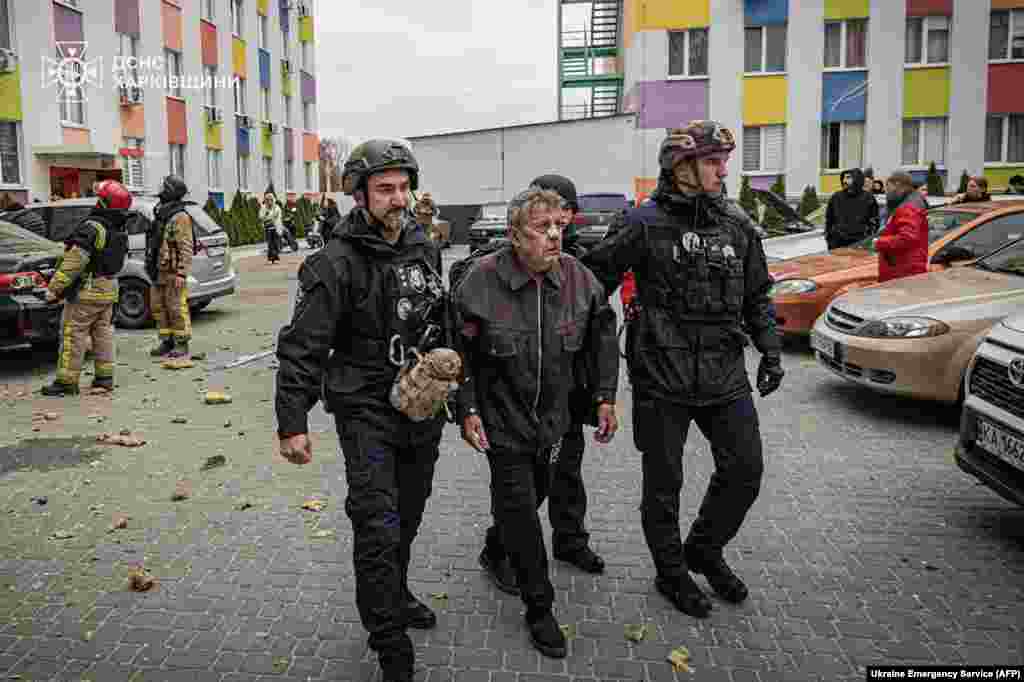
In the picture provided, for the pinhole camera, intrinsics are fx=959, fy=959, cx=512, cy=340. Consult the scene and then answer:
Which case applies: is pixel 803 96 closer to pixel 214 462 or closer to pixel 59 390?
pixel 59 390

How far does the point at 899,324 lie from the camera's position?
7348mm

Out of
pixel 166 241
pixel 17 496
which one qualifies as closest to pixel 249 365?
pixel 166 241

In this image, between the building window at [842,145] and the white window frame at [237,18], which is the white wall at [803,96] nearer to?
the building window at [842,145]

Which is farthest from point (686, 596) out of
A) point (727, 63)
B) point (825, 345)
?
point (727, 63)

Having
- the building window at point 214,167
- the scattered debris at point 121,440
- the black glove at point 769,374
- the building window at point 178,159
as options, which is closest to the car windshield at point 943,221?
the black glove at point 769,374

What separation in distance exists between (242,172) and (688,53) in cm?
1780

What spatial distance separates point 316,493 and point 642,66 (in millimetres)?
28399

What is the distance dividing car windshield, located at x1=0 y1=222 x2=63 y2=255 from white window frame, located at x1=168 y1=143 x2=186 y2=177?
2128 cm

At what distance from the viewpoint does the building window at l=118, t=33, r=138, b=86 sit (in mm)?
27688

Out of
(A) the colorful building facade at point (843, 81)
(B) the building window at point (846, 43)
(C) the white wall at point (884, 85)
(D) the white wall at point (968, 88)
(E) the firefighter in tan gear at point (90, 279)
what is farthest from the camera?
(B) the building window at point (846, 43)

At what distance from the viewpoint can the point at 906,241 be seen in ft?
29.5

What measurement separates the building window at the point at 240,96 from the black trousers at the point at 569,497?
35.0 meters

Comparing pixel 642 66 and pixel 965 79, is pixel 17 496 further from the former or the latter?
pixel 965 79

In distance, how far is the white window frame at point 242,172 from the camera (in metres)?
37.3
